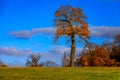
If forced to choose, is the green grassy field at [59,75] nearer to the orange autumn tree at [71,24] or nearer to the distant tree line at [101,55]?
the orange autumn tree at [71,24]

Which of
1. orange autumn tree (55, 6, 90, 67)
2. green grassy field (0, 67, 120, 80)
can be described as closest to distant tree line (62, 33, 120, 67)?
orange autumn tree (55, 6, 90, 67)

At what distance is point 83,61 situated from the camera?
97875 mm

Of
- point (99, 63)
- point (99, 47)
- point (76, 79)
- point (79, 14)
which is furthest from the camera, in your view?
point (99, 47)

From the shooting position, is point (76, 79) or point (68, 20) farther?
point (68, 20)

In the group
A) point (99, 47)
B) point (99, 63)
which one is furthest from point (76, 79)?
point (99, 47)

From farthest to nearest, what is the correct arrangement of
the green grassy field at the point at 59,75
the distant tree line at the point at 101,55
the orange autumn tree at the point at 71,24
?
the distant tree line at the point at 101,55 < the orange autumn tree at the point at 71,24 < the green grassy field at the point at 59,75

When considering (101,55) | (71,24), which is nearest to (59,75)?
(71,24)

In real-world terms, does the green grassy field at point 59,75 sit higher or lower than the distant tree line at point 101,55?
lower

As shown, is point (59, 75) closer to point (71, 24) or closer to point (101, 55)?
point (71, 24)

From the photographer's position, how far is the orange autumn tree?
204 ft

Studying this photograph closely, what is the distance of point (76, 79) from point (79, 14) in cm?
3863

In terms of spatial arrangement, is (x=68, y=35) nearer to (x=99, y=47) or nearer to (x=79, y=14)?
(x=79, y=14)

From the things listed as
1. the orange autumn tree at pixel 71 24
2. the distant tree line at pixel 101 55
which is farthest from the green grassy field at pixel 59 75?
the distant tree line at pixel 101 55

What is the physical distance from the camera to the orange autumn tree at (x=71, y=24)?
6209cm
